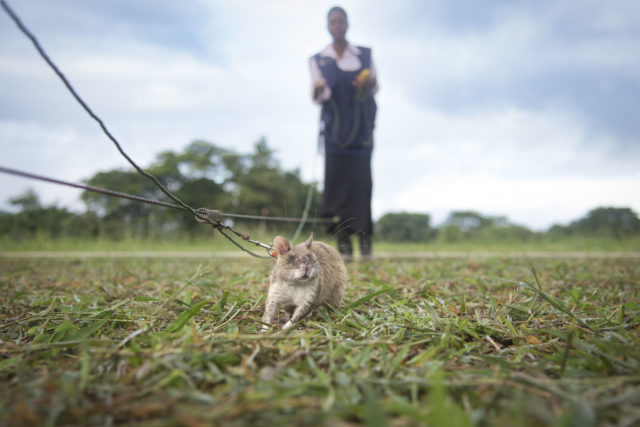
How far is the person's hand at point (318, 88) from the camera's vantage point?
3939 mm

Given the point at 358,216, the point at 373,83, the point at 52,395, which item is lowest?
the point at 52,395

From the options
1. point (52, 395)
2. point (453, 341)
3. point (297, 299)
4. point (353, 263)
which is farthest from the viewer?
point (353, 263)

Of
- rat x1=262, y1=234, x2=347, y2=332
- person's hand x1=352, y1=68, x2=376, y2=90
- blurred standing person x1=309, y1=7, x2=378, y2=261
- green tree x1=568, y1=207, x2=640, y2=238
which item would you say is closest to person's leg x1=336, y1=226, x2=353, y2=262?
blurred standing person x1=309, y1=7, x2=378, y2=261

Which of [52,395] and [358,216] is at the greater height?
[358,216]

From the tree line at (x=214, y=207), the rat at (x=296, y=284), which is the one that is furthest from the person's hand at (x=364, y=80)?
the tree line at (x=214, y=207)

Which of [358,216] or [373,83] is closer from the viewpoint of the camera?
[373,83]

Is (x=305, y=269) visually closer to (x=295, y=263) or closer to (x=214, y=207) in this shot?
(x=295, y=263)

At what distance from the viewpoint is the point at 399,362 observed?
1.24 metres

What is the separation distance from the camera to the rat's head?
1.93 m

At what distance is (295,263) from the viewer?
198 cm

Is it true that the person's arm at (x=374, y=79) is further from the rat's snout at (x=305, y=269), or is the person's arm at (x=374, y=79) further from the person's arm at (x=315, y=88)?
→ the rat's snout at (x=305, y=269)

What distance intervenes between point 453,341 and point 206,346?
98 centimetres

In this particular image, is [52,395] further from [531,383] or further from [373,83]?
[373,83]

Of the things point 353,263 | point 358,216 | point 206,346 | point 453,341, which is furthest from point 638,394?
point 358,216
